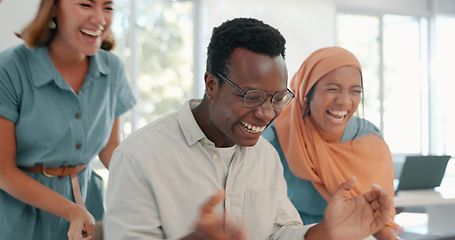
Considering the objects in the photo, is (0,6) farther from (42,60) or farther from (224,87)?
(224,87)

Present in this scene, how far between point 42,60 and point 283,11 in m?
5.45

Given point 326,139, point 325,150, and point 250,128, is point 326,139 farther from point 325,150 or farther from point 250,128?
point 250,128

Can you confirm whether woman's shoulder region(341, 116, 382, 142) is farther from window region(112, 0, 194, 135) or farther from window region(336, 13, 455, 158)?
window region(336, 13, 455, 158)

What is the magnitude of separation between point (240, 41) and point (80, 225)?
78cm

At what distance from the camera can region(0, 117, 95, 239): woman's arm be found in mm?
1650

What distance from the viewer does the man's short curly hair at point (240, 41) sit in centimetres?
141

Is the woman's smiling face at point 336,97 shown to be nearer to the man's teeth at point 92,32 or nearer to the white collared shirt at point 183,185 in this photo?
the white collared shirt at point 183,185

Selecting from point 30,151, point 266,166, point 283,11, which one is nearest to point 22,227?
point 30,151

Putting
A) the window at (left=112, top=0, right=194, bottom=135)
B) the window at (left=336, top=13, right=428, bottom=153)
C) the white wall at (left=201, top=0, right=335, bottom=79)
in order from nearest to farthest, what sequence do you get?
the window at (left=112, top=0, right=194, bottom=135)
the white wall at (left=201, top=0, right=335, bottom=79)
the window at (left=336, top=13, right=428, bottom=153)

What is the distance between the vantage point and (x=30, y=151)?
5.74 feet

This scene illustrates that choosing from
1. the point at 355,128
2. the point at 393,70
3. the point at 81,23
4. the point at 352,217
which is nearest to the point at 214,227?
→ the point at 352,217

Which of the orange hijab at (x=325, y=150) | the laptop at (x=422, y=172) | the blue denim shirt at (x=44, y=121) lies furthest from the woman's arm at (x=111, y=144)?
the laptop at (x=422, y=172)

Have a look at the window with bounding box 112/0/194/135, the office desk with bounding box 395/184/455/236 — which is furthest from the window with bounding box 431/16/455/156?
the office desk with bounding box 395/184/455/236

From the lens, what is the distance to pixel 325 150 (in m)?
2.19
